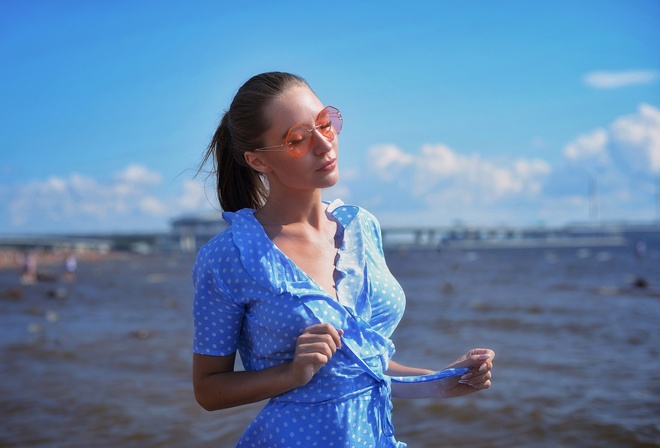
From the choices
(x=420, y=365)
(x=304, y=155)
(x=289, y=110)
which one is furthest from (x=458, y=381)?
(x=420, y=365)

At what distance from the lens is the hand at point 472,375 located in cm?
177

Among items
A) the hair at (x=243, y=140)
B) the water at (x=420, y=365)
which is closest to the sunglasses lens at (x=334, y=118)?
the hair at (x=243, y=140)

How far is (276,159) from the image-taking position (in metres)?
1.80

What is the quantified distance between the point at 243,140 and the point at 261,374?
612 mm

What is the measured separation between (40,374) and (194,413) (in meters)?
2.96

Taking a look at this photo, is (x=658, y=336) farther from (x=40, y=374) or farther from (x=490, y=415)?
(x=40, y=374)

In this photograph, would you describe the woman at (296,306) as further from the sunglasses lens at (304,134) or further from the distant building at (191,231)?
the distant building at (191,231)

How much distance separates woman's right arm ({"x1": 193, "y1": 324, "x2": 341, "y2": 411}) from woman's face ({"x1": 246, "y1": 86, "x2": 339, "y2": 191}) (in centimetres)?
41

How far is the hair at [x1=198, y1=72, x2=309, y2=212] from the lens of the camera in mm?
1800

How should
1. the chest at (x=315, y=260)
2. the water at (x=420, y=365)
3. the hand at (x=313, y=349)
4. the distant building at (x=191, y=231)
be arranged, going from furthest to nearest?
the distant building at (x=191, y=231), the water at (x=420, y=365), the chest at (x=315, y=260), the hand at (x=313, y=349)

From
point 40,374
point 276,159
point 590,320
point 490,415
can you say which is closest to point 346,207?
point 276,159

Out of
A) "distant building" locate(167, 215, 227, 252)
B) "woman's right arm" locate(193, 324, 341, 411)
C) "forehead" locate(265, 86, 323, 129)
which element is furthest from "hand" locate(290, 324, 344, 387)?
"distant building" locate(167, 215, 227, 252)

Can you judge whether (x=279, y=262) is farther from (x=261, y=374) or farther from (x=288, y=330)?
(x=261, y=374)

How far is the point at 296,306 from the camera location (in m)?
1.63
